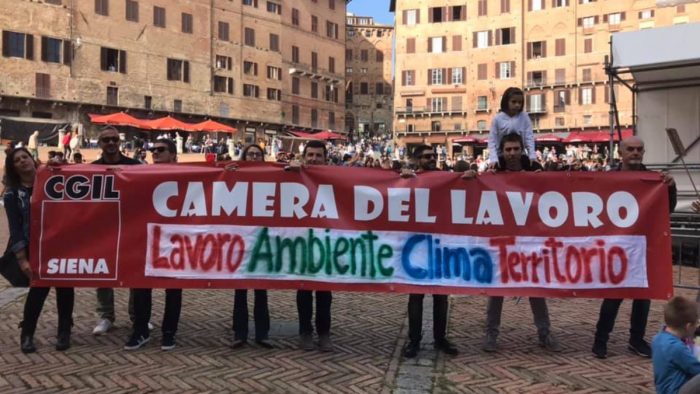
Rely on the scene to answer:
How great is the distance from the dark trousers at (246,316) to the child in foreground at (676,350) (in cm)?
314

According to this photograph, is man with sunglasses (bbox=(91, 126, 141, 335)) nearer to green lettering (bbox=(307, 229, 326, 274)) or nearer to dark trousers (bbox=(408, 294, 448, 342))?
green lettering (bbox=(307, 229, 326, 274))

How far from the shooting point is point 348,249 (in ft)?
17.0

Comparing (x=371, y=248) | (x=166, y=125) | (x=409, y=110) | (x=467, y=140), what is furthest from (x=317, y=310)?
(x=409, y=110)

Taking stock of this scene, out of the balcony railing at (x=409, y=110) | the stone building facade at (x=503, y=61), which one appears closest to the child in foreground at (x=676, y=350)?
the stone building facade at (x=503, y=61)

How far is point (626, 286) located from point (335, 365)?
98.7 inches

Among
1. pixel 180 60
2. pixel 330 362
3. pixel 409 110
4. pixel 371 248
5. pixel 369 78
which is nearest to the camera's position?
pixel 330 362

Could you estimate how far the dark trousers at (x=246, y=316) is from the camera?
528cm

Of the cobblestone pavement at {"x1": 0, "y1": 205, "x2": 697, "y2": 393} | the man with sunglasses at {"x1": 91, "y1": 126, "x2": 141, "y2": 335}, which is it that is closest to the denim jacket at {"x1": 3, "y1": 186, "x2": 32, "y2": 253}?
the man with sunglasses at {"x1": 91, "y1": 126, "x2": 141, "y2": 335}

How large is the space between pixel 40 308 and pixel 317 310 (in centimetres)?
237

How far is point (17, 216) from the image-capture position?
5.11 metres

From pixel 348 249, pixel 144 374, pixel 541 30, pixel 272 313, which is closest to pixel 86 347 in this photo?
pixel 144 374

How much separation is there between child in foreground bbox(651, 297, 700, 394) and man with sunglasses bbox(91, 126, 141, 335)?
443 cm

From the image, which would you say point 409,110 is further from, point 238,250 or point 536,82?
point 238,250

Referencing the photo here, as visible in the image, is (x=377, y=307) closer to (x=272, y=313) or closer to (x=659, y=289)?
(x=272, y=313)
